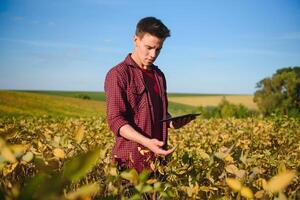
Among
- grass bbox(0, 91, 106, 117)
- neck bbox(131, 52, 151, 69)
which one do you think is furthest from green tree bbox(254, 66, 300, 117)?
neck bbox(131, 52, 151, 69)

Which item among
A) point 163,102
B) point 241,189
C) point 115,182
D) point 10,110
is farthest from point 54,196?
point 10,110

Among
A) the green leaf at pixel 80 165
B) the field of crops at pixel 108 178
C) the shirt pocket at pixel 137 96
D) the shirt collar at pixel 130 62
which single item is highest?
the shirt collar at pixel 130 62

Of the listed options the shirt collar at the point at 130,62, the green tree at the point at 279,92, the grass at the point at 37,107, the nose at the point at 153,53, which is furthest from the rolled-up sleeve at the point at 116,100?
the green tree at the point at 279,92

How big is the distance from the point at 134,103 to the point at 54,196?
2.19 metres

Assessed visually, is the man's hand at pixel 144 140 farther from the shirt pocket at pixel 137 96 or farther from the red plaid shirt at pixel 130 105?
the shirt pocket at pixel 137 96

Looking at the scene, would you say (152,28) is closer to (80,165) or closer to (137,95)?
(137,95)

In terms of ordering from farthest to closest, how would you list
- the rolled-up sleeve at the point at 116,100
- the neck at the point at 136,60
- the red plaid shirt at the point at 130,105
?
the neck at the point at 136,60
the red plaid shirt at the point at 130,105
the rolled-up sleeve at the point at 116,100

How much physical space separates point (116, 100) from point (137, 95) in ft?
0.74

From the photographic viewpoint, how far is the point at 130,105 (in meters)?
2.82

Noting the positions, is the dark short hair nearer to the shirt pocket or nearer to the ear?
the ear

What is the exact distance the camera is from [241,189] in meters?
1.06

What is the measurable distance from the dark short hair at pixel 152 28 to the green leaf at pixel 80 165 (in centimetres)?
203

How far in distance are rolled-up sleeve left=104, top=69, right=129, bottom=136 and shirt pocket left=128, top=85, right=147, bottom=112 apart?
2.2 inches

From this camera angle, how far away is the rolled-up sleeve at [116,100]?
258 cm
